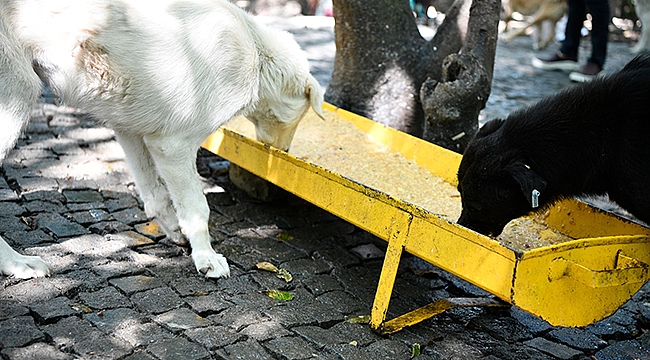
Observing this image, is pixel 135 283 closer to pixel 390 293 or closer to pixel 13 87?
pixel 13 87

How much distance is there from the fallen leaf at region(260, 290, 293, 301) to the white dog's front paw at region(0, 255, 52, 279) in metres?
1.24

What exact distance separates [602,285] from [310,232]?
235 centimetres

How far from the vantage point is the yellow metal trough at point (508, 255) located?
10.9ft

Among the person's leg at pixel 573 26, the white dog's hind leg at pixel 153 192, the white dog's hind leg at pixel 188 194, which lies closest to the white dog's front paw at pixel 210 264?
the white dog's hind leg at pixel 188 194

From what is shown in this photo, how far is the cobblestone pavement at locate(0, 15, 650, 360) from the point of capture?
358 centimetres

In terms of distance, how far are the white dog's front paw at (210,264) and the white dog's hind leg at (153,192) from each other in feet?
1.26

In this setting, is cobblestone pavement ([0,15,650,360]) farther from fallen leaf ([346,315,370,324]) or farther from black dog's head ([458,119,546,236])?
black dog's head ([458,119,546,236])

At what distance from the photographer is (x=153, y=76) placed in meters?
4.08

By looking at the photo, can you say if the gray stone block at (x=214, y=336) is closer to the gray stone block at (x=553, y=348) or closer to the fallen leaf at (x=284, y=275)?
the fallen leaf at (x=284, y=275)

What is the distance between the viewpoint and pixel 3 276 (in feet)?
12.8

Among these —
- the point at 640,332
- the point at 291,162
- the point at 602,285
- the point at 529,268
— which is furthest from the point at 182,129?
the point at 640,332

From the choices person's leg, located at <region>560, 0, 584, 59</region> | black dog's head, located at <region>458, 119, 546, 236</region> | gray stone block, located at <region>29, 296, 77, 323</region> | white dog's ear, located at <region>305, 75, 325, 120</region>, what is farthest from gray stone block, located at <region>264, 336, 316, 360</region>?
person's leg, located at <region>560, 0, 584, 59</region>

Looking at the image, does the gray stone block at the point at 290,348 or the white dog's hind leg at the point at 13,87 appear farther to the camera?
the white dog's hind leg at the point at 13,87

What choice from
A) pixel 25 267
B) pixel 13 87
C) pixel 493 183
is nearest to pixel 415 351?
pixel 493 183
